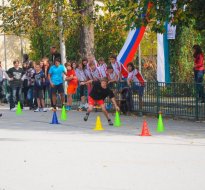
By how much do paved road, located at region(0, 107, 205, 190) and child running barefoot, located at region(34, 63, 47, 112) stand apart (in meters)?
5.57

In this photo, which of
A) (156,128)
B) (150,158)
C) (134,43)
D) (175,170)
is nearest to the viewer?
(175,170)

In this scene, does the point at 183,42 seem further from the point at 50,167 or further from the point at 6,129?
the point at 50,167

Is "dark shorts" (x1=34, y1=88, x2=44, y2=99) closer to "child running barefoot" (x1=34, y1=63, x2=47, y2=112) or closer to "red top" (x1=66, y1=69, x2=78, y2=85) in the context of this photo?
"child running barefoot" (x1=34, y1=63, x2=47, y2=112)

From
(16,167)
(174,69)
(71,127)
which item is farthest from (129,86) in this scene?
(16,167)

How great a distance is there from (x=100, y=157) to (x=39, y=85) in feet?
40.5

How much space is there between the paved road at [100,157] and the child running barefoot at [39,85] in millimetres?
5569

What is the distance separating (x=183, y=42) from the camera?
2880 cm

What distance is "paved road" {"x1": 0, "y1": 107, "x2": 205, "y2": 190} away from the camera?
9.18 metres

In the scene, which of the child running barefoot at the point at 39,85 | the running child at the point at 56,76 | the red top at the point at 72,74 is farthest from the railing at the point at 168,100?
the child running barefoot at the point at 39,85

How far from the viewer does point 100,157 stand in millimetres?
11609

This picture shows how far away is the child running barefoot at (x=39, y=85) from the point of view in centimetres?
2350

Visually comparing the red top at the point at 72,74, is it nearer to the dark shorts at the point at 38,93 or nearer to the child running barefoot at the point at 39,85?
the child running barefoot at the point at 39,85

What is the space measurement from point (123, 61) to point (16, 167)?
15073 millimetres

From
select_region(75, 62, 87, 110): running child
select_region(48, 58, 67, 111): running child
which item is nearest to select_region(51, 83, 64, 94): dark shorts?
select_region(48, 58, 67, 111): running child
